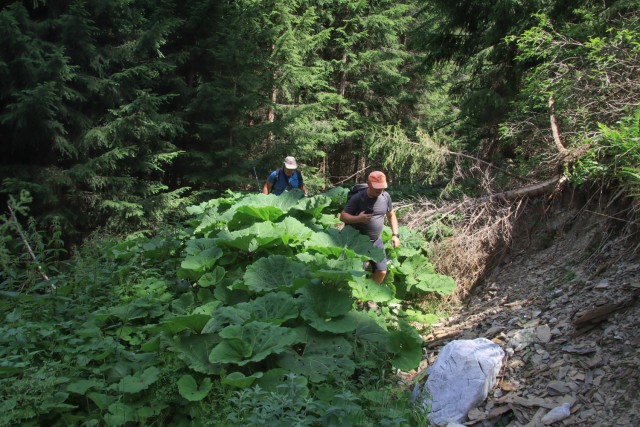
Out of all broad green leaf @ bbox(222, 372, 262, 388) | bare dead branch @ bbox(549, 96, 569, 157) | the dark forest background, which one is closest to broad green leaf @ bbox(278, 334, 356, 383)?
broad green leaf @ bbox(222, 372, 262, 388)

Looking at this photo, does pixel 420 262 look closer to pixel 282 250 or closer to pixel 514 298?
pixel 514 298

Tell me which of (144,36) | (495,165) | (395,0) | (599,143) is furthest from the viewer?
(395,0)

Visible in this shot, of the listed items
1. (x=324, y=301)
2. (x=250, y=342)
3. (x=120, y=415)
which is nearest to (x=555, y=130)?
(x=324, y=301)

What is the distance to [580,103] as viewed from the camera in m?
5.34

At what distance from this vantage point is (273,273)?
4.72 meters

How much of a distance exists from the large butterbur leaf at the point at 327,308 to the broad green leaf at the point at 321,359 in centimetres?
13

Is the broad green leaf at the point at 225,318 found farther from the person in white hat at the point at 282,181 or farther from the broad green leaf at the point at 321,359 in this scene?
the person in white hat at the point at 282,181

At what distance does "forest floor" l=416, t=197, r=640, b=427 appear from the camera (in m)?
3.29

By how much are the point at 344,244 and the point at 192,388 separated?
2687 mm

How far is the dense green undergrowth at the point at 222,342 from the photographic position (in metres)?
3.07

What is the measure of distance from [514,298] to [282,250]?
2933 mm

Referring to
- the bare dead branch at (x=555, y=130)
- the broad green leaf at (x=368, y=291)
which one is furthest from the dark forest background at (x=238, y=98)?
the broad green leaf at (x=368, y=291)

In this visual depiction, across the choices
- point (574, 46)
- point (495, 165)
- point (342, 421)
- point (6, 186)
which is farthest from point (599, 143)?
point (6, 186)

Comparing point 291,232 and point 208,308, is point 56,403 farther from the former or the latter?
point 291,232
